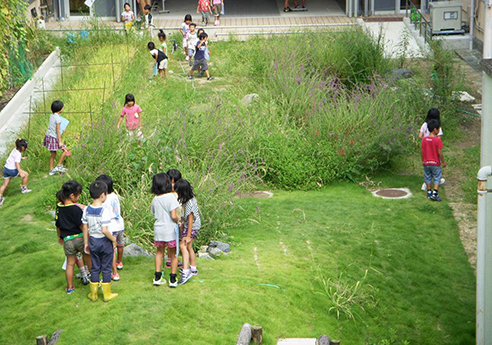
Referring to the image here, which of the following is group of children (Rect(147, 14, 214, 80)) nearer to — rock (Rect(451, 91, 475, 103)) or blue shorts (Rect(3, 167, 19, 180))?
rock (Rect(451, 91, 475, 103))

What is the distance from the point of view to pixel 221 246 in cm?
1009

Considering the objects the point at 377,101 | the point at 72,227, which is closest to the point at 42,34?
the point at 377,101

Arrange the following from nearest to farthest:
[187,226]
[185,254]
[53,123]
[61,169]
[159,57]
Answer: [185,254] < [187,226] < [53,123] < [61,169] < [159,57]

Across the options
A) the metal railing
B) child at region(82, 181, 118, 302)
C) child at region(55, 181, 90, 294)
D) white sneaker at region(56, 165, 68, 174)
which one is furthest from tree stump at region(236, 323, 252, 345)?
the metal railing

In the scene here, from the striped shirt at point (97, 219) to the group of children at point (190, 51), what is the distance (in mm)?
11438

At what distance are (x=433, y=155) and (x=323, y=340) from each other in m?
5.61

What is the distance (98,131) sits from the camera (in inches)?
485

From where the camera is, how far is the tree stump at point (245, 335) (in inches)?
295

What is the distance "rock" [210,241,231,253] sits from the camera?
10055 mm

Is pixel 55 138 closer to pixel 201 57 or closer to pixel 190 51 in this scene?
pixel 201 57

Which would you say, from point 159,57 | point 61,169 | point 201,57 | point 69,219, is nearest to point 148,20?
point 201,57

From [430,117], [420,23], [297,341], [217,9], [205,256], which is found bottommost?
[297,341]

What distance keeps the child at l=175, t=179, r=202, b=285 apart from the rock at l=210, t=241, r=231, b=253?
126cm

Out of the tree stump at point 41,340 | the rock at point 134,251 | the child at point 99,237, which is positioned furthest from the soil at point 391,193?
the tree stump at point 41,340
